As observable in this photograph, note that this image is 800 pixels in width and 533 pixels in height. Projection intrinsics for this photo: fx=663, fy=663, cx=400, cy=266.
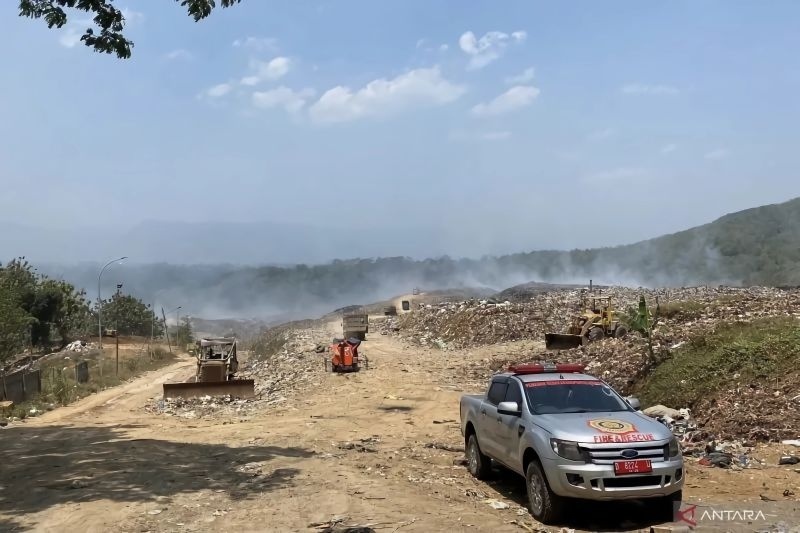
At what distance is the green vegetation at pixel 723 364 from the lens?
13.5 metres

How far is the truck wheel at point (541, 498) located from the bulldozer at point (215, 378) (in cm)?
1575

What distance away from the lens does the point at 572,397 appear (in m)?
8.61

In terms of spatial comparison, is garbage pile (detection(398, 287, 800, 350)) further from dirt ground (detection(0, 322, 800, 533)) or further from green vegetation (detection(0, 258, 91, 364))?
green vegetation (detection(0, 258, 91, 364))

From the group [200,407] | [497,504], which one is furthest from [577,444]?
[200,407]

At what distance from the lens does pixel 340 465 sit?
36.0 feet

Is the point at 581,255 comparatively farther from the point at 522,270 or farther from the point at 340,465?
the point at 340,465

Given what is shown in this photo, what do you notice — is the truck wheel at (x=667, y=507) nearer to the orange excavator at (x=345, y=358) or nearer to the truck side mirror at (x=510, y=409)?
the truck side mirror at (x=510, y=409)

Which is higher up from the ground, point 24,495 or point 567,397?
point 567,397

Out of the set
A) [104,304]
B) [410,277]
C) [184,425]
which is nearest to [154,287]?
[410,277]

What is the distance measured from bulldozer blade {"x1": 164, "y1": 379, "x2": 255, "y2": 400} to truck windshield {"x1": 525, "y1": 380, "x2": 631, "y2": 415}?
15055 millimetres

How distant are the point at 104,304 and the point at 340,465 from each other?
81.2 metres

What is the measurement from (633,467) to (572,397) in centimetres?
165

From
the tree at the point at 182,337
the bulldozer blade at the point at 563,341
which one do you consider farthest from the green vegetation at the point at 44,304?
the bulldozer blade at the point at 563,341

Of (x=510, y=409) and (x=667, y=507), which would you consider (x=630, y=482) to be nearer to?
(x=667, y=507)
